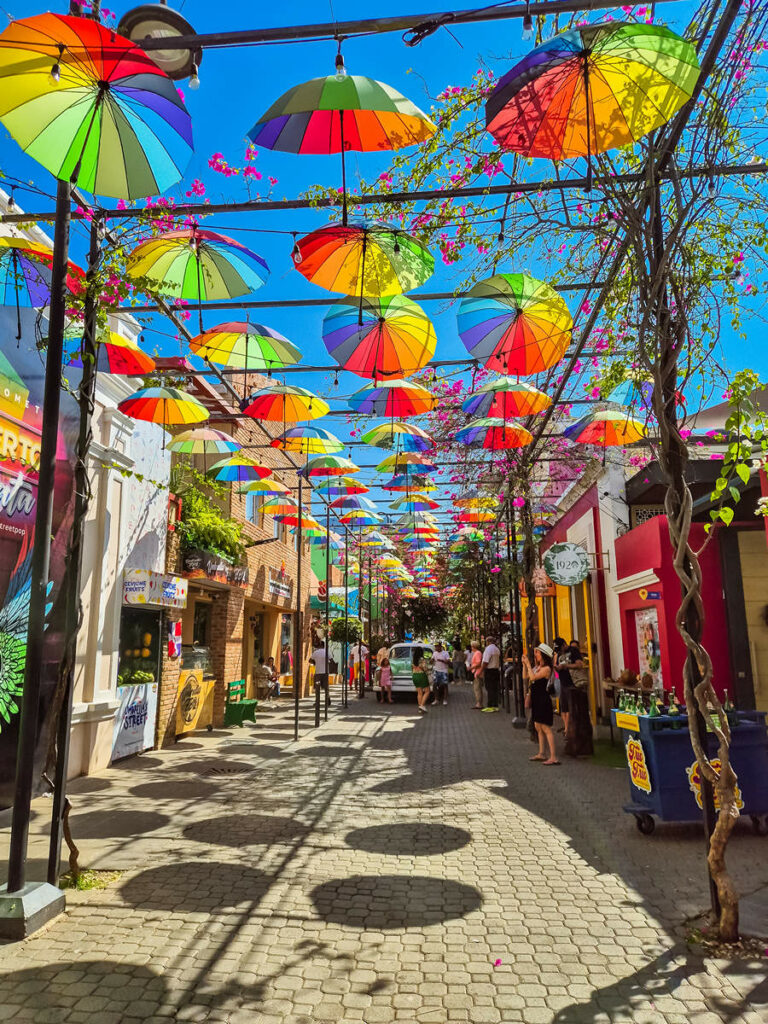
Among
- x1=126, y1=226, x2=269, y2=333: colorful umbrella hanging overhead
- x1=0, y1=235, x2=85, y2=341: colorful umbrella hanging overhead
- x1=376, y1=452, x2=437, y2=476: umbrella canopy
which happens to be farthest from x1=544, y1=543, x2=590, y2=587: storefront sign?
x1=0, y1=235, x2=85, y2=341: colorful umbrella hanging overhead

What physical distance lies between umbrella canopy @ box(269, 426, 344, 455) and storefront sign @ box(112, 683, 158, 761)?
173 inches

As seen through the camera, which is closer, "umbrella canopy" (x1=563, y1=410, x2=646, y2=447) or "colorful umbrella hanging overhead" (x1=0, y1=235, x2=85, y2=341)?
"colorful umbrella hanging overhead" (x1=0, y1=235, x2=85, y2=341)

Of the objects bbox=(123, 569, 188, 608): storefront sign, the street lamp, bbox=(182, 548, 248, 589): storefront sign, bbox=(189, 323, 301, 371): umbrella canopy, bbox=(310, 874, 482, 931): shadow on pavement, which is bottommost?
bbox=(310, 874, 482, 931): shadow on pavement

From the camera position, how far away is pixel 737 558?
1135 centimetres

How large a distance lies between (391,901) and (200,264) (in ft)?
19.1

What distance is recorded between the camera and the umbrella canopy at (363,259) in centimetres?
612

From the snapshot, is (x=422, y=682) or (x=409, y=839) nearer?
(x=409, y=839)

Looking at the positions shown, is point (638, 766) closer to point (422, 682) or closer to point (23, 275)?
point (23, 275)

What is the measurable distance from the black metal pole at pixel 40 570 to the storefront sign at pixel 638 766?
5.14 metres

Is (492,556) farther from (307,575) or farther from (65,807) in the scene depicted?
(65,807)

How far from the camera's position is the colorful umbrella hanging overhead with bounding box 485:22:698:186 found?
427 centimetres

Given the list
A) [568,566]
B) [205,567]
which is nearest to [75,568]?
[205,567]

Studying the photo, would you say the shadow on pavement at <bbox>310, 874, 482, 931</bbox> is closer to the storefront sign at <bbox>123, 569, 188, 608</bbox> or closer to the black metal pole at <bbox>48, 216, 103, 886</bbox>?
the black metal pole at <bbox>48, 216, 103, 886</bbox>

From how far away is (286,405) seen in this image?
9930 mm
